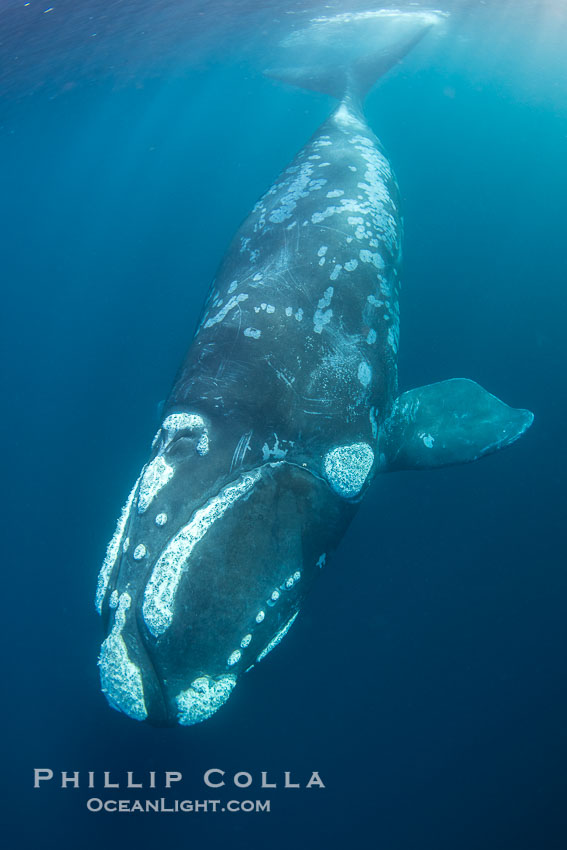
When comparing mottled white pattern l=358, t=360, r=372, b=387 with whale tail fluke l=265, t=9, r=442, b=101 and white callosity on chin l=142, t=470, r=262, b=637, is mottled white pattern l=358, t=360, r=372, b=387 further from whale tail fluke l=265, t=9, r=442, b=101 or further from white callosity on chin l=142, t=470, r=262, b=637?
whale tail fluke l=265, t=9, r=442, b=101

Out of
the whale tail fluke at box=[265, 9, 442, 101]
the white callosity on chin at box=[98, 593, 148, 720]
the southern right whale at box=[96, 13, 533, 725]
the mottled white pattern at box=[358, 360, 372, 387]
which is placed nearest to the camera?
the white callosity on chin at box=[98, 593, 148, 720]

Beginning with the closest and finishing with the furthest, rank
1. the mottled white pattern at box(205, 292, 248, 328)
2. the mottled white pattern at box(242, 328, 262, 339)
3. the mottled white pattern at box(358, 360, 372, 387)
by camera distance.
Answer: the mottled white pattern at box(242, 328, 262, 339)
the mottled white pattern at box(358, 360, 372, 387)
the mottled white pattern at box(205, 292, 248, 328)

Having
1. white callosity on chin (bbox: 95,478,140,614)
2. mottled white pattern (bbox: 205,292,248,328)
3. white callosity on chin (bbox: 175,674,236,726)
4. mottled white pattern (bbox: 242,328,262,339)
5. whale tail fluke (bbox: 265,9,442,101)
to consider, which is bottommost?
white callosity on chin (bbox: 175,674,236,726)

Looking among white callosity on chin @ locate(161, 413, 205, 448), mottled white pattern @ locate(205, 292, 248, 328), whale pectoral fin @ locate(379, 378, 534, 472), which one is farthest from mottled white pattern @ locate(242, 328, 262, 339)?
whale pectoral fin @ locate(379, 378, 534, 472)

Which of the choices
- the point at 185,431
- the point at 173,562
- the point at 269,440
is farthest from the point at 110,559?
the point at 269,440

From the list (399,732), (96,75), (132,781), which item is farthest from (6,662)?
(96,75)

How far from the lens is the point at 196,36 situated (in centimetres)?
2414

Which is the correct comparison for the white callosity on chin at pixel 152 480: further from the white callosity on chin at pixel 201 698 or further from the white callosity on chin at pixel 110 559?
the white callosity on chin at pixel 201 698

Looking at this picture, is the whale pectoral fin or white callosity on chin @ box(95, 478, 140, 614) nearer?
white callosity on chin @ box(95, 478, 140, 614)

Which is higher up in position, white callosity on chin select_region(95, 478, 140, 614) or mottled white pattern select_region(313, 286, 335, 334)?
mottled white pattern select_region(313, 286, 335, 334)

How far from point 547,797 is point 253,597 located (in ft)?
22.1

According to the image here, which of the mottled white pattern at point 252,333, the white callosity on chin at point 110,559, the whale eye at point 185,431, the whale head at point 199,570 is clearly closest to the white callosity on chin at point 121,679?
the whale head at point 199,570

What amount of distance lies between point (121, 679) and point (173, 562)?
0.98 m

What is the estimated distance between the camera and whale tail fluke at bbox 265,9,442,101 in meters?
12.8
